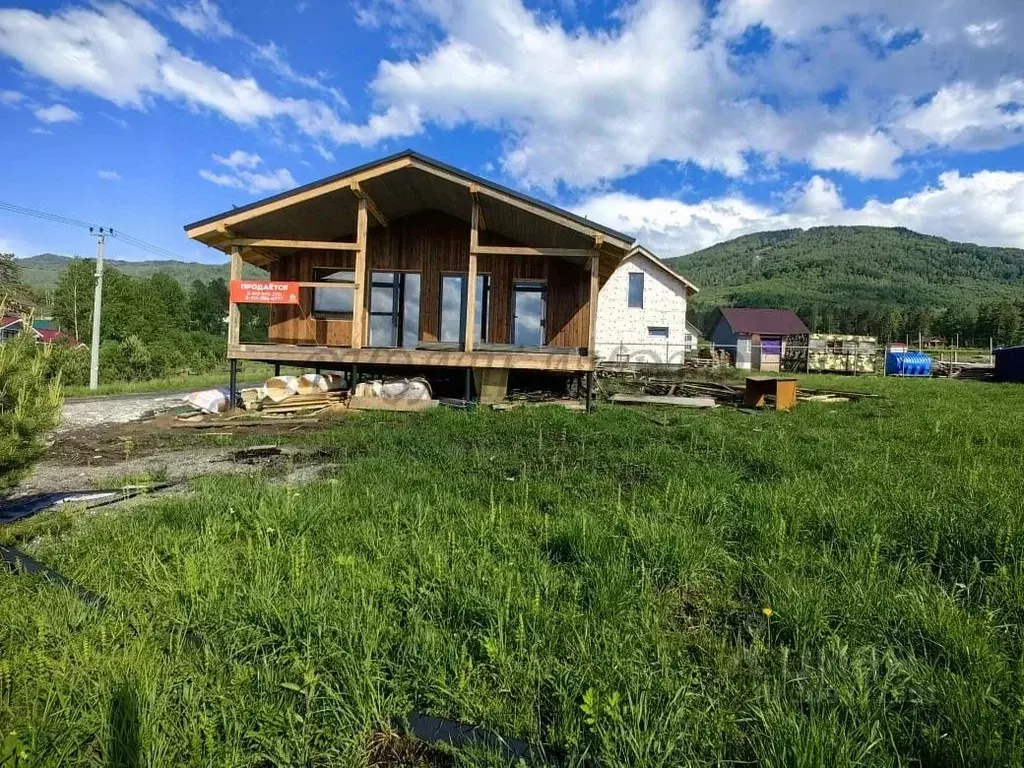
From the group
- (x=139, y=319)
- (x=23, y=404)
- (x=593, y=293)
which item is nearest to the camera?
(x=23, y=404)

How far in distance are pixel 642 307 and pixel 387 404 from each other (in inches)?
1109

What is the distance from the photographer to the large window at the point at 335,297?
16141 mm

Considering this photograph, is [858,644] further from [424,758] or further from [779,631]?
[424,758]

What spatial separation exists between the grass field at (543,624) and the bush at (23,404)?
0.71 m

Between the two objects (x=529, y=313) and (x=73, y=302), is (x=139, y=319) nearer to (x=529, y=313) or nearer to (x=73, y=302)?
(x=73, y=302)

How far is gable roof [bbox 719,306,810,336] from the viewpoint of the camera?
5022 centimetres

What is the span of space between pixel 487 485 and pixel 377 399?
7.55 m

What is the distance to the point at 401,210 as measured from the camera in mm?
15461

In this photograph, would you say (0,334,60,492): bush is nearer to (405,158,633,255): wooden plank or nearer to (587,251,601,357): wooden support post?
(405,158,633,255): wooden plank

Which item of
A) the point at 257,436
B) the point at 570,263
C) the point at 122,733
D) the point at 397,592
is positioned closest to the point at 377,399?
the point at 257,436

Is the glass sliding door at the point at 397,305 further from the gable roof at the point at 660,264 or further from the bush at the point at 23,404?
the gable roof at the point at 660,264

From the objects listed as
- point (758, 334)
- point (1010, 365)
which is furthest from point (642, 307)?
point (1010, 365)

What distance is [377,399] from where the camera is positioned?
41.5 ft

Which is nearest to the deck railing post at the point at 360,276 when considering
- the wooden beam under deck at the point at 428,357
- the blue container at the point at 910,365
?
the wooden beam under deck at the point at 428,357
